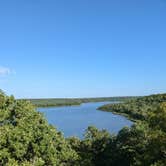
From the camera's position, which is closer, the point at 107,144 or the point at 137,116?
the point at 107,144

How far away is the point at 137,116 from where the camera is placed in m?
133

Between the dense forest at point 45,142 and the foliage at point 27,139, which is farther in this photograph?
the dense forest at point 45,142

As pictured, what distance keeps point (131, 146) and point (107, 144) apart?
402cm

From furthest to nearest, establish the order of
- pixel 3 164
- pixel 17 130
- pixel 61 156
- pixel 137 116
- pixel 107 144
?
pixel 137 116, pixel 107 144, pixel 61 156, pixel 17 130, pixel 3 164

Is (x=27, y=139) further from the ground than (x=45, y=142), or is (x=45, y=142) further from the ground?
(x=27, y=139)

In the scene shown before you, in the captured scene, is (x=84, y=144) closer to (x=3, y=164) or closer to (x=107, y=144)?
(x=107, y=144)

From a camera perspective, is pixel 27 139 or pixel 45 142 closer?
pixel 27 139

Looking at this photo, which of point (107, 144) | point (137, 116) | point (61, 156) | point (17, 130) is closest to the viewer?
point (17, 130)

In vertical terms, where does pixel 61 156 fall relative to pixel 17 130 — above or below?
below

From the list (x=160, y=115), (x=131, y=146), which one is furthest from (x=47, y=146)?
(x=131, y=146)

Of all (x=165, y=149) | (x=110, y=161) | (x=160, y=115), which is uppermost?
(x=160, y=115)

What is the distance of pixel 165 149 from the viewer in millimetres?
29359

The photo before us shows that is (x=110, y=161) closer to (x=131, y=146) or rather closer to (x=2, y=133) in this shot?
(x=131, y=146)

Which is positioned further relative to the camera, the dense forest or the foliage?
the dense forest
